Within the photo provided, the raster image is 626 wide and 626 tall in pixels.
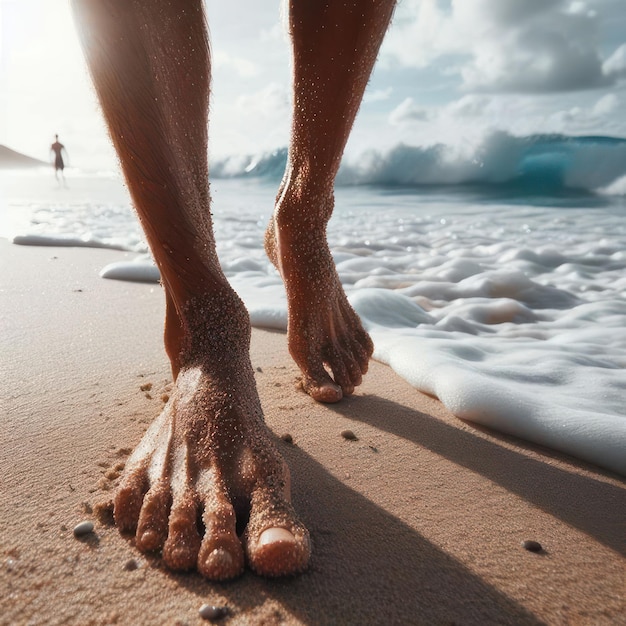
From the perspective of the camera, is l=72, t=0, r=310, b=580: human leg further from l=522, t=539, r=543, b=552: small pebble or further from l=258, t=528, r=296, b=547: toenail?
l=522, t=539, r=543, b=552: small pebble

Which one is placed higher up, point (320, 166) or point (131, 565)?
point (320, 166)

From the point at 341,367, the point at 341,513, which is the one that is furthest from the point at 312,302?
the point at 341,513

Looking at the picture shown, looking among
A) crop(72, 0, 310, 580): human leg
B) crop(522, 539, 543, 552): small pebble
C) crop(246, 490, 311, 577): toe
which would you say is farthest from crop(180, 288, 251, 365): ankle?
crop(522, 539, 543, 552): small pebble

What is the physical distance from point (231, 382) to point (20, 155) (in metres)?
42.8

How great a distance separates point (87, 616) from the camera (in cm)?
82

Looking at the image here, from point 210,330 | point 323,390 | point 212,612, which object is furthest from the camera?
point 323,390

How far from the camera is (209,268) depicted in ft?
4.29

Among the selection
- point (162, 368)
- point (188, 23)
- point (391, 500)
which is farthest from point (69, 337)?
point (391, 500)

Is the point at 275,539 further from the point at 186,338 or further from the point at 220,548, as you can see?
the point at 186,338

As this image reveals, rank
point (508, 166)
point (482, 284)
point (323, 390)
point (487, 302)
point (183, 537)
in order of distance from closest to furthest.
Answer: point (183, 537) → point (323, 390) → point (487, 302) → point (482, 284) → point (508, 166)

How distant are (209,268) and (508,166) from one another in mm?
10483

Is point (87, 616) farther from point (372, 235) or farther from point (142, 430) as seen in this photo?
point (372, 235)

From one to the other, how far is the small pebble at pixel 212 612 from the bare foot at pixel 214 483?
0.06 meters

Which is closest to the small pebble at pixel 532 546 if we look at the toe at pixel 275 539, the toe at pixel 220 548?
the toe at pixel 275 539
